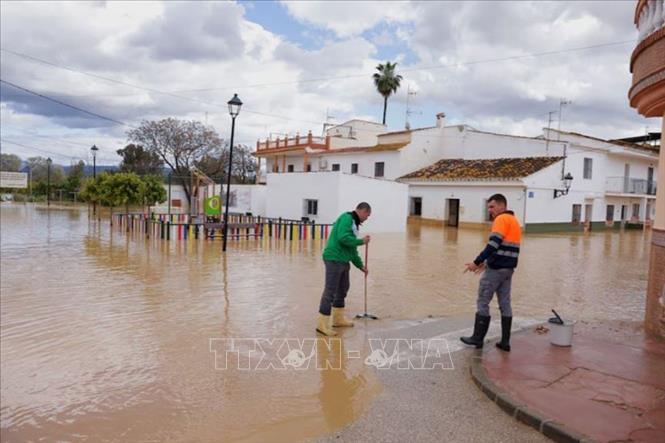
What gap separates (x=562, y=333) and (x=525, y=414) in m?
2.05

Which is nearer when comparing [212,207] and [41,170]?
[212,207]

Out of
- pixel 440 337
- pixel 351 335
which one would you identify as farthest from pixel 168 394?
pixel 440 337

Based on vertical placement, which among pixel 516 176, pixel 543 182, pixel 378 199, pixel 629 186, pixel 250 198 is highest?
pixel 516 176

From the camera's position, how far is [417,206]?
3369cm

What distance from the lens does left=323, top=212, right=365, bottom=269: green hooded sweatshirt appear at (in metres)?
6.17

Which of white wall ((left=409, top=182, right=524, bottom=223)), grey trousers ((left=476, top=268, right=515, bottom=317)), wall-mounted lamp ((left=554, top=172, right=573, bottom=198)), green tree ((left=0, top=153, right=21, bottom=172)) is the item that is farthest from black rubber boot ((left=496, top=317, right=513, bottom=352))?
green tree ((left=0, top=153, right=21, bottom=172))

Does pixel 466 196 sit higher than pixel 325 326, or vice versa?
pixel 466 196

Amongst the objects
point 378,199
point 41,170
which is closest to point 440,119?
point 378,199

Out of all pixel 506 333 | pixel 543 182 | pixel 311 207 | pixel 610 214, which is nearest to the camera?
pixel 506 333

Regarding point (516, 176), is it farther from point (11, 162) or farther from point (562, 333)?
point (11, 162)

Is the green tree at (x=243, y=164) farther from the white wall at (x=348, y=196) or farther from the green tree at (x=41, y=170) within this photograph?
the white wall at (x=348, y=196)

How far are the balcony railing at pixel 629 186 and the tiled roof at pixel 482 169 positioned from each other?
6337mm

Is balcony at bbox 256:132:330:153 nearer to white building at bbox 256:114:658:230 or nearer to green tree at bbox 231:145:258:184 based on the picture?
white building at bbox 256:114:658:230

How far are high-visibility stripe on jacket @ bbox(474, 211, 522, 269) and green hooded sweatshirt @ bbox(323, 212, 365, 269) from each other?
1513 mm
